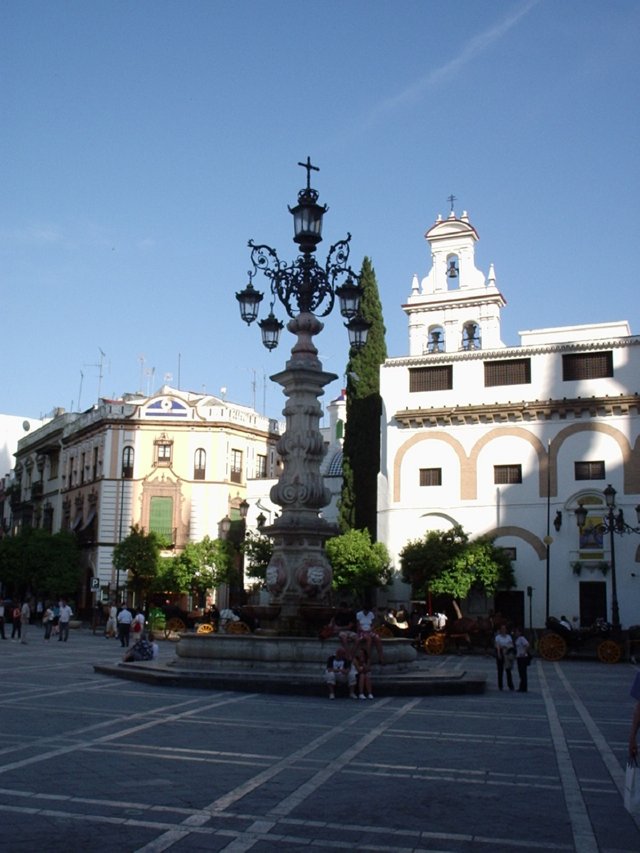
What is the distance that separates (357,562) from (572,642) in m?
12.3

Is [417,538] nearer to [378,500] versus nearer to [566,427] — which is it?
[378,500]

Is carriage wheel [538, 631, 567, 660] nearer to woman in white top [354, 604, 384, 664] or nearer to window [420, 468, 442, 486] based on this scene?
woman in white top [354, 604, 384, 664]

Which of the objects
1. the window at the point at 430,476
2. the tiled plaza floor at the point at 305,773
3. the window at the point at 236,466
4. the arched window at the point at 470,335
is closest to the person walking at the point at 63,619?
the window at the point at 430,476

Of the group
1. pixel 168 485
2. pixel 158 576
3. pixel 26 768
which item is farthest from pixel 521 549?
pixel 26 768

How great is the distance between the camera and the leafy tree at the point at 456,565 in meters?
35.9

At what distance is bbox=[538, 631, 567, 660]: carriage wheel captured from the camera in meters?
26.9

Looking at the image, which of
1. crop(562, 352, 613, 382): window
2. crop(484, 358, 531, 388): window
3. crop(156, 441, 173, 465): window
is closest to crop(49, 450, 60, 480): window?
crop(156, 441, 173, 465): window

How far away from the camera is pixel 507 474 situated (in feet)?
127

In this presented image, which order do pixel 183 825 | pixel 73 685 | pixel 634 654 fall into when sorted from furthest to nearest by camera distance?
pixel 634 654 < pixel 73 685 < pixel 183 825

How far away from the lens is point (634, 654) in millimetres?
27578

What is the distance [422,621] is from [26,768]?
23473mm

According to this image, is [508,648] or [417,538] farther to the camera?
[417,538]

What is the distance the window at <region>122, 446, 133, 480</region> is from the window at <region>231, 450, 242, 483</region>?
19.0 ft

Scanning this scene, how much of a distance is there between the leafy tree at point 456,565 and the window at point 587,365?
7.52m
